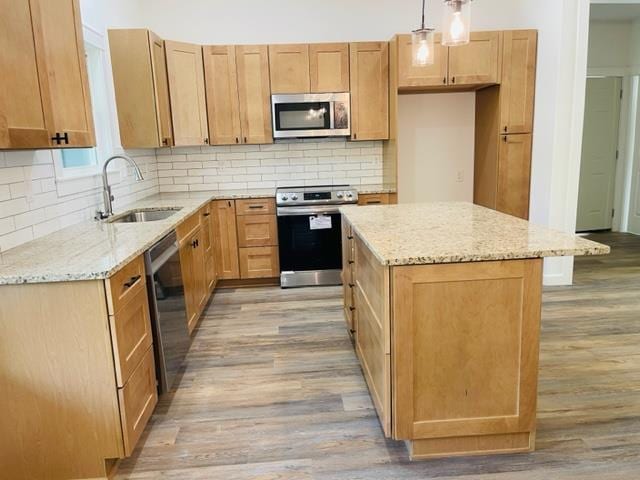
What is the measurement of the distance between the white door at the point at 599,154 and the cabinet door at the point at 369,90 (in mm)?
3432

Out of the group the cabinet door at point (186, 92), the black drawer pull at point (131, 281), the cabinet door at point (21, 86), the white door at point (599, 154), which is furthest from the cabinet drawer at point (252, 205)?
the white door at point (599, 154)

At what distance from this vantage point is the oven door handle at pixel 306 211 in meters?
4.31

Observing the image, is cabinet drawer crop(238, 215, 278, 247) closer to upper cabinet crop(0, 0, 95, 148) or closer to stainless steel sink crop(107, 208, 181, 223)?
stainless steel sink crop(107, 208, 181, 223)

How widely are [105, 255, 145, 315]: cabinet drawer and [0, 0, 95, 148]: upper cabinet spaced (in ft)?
2.08

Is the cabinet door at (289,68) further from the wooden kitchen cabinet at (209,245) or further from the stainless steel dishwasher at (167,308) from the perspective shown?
the stainless steel dishwasher at (167,308)

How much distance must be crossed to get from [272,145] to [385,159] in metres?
1.20

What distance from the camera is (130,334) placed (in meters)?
2.02

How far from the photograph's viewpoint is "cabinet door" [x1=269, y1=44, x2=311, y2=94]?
14.3ft

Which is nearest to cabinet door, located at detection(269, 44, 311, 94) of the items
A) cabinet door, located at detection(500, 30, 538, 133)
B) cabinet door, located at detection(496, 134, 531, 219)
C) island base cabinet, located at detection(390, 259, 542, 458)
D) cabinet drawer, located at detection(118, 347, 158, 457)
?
cabinet door, located at detection(500, 30, 538, 133)

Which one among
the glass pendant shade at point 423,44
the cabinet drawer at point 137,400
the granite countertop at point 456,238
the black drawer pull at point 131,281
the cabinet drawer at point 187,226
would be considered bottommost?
the cabinet drawer at point 137,400

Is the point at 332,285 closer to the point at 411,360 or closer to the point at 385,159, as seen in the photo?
the point at 385,159

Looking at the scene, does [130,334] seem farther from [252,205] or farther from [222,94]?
[222,94]

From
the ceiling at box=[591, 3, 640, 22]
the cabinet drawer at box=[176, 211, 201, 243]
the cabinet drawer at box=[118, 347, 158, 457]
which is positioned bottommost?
the cabinet drawer at box=[118, 347, 158, 457]

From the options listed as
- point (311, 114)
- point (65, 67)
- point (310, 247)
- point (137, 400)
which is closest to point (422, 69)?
point (311, 114)
